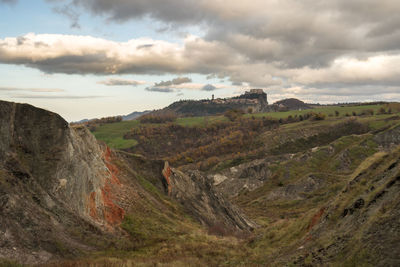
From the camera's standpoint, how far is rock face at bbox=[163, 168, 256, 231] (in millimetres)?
39250

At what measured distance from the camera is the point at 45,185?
20.5 meters

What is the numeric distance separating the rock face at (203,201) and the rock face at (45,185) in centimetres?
1297

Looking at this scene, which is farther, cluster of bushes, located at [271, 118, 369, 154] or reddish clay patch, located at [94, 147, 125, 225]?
cluster of bushes, located at [271, 118, 369, 154]

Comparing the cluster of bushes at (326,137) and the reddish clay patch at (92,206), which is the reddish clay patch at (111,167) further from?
the cluster of bushes at (326,137)

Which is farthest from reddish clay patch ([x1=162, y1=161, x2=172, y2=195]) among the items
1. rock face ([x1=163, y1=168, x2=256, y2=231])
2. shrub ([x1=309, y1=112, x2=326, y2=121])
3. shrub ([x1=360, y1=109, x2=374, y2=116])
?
shrub ([x1=360, y1=109, x2=374, y2=116])

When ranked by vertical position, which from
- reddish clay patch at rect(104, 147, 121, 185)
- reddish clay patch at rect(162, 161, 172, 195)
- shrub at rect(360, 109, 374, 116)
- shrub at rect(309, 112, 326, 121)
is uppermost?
shrub at rect(360, 109, 374, 116)

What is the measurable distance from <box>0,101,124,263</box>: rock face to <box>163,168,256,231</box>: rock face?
42.6ft

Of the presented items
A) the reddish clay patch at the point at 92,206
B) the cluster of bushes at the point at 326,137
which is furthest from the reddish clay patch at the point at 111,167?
the cluster of bushes at the point at 326,137

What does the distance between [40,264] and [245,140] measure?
6157 inches

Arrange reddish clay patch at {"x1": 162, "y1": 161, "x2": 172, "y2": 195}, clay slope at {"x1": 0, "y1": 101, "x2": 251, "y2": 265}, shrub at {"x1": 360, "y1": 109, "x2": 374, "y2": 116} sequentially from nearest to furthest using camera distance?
clay slope at {"x1": 0, "y1": 101, "x2": 251, "y2": 265} < reddish clay patch at {"x1": 162, "y1": 161, "x2": 172, "y2": 195} < shrub at {"x1": 360, "y1": 109, "x2": 374, "y2": 116}

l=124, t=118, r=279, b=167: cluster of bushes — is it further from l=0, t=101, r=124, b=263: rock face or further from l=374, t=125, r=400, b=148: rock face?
l=0, t=101, r=124, b=263: rock face

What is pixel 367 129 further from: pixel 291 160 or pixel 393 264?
pixel 393 264

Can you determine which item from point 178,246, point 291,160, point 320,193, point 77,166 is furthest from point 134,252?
point 291,160

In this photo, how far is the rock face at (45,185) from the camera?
15180 millimetres
